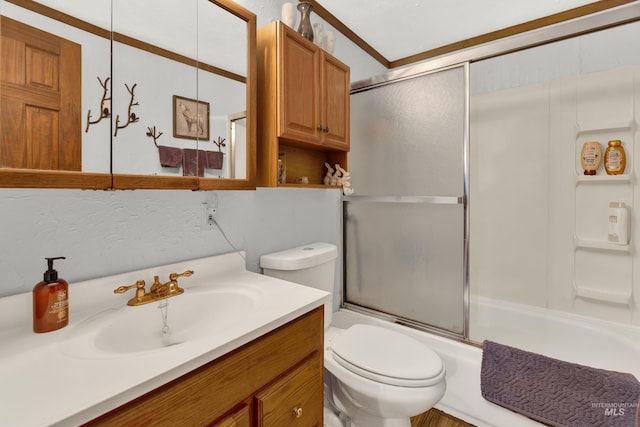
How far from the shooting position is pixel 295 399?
0.93 m

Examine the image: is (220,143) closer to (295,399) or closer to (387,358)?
(295,399)

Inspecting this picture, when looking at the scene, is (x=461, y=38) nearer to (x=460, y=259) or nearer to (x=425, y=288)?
(x=460, y=259)

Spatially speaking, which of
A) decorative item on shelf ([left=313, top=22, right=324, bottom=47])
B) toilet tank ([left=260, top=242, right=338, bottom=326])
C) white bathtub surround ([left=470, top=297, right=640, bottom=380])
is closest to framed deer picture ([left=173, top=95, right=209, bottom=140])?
toilet tank ([left=260, top=242, right=338, bottom=326])

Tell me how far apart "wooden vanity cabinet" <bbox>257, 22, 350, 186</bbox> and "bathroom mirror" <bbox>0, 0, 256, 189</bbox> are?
117 mm

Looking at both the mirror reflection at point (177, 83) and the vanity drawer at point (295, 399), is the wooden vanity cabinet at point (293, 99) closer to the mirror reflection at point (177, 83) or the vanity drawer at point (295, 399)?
the mirror reflection at point (177, 83)

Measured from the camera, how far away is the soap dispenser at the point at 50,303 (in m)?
0.76

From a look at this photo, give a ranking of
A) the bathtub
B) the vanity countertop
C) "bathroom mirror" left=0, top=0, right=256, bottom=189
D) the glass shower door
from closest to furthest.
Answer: the vanity countertop
"bathroom mirror" left=0, top=0, right=256, bottom=189
the bathtub
the glass shower door

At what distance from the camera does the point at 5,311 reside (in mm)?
772

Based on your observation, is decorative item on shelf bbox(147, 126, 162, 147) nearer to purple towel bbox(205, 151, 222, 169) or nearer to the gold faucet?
purple towel bbox(205, 151, 222, 169)

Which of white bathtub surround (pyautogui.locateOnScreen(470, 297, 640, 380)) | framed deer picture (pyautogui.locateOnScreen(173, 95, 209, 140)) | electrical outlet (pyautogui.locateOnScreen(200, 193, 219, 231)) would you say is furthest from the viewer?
white bathtub surround (pyautogui.locateOnScreen(470, 297, 640, 380))

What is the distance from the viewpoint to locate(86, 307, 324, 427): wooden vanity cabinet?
612 mm

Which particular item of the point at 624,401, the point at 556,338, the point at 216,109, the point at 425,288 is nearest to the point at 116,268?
the point at 216,109

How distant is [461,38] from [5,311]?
9.36 ft

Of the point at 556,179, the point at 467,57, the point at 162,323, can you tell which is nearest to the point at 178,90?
the point at 162,323
